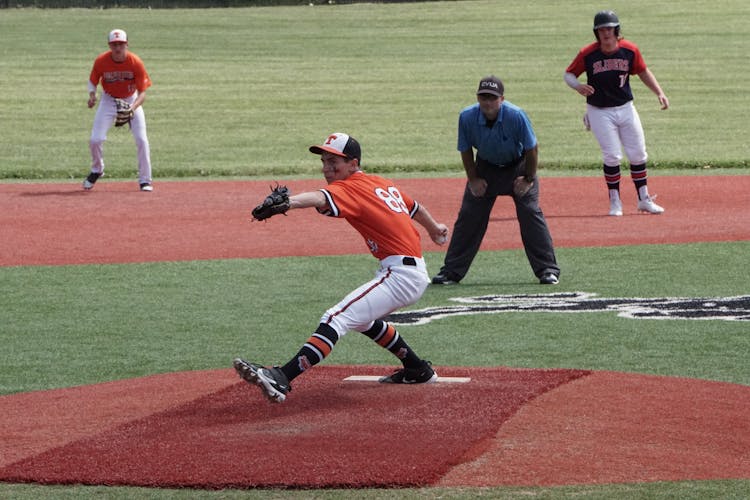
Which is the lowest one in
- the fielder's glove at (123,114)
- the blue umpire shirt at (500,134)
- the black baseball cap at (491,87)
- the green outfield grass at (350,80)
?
the green outfield grass at (350,80)

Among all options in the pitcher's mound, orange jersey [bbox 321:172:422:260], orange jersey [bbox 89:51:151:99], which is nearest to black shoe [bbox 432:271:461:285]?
the pitcher's mound

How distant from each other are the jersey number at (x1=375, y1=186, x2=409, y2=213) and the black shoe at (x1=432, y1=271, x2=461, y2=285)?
432 centimetres

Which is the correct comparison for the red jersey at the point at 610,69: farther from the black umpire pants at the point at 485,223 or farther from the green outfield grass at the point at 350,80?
the green outfield grass at the point at 350,80

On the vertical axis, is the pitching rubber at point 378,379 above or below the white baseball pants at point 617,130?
below

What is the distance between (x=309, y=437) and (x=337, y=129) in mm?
24296

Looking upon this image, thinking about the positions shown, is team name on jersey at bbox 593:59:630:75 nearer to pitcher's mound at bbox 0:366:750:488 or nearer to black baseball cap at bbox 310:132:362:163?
pitcher's mound at bbox 0:366:750:488

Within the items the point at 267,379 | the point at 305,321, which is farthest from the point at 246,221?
the point at 267,379

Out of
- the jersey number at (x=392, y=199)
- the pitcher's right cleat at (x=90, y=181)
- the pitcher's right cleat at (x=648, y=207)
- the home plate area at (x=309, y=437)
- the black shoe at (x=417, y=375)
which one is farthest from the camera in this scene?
the pitcher's right cleat at (x=90, y=181)

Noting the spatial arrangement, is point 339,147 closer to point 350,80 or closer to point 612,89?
point 612,89

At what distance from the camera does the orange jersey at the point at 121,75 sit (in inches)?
763

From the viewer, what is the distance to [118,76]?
19.5 m

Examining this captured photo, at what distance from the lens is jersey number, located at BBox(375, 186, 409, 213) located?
8453 millimetres

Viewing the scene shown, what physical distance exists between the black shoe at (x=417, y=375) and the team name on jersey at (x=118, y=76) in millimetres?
11550

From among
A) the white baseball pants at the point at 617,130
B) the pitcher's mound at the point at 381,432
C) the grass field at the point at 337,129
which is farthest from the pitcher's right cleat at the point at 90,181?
the pitcher's mound at the point at 381,432
